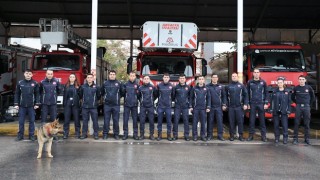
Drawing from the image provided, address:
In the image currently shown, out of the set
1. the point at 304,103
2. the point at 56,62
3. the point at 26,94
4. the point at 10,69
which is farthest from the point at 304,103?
the point at 10,69

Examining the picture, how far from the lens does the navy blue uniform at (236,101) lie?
10.3m

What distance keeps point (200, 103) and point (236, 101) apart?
0.93 meters

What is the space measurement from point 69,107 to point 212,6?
1105cm

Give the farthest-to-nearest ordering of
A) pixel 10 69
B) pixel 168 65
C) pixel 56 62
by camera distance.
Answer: pixel 10 69 < pixel 56 62 < pixel 168 65

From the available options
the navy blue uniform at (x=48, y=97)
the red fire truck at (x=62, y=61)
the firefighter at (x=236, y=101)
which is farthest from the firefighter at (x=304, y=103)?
the red fire truck at (x=62, y=61)

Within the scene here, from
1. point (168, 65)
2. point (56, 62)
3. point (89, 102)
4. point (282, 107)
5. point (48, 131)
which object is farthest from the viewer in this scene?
point (56, 62)

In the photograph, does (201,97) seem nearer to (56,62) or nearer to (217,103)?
(217,103)

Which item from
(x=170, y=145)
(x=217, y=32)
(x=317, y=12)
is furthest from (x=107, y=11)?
(x=170, y=145)

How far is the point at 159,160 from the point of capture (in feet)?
25.2

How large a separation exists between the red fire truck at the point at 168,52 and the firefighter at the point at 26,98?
13.4ft

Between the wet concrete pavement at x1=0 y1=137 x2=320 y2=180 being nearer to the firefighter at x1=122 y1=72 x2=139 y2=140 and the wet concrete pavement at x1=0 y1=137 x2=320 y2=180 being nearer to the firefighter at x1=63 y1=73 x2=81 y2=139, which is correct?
the firefighter at x1=63 y1=73 x2=81 y2=139

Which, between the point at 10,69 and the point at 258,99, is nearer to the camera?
the point at 258,99

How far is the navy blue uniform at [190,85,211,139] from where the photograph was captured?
405 inches

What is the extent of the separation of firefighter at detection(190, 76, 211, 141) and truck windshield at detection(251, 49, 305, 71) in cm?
357
